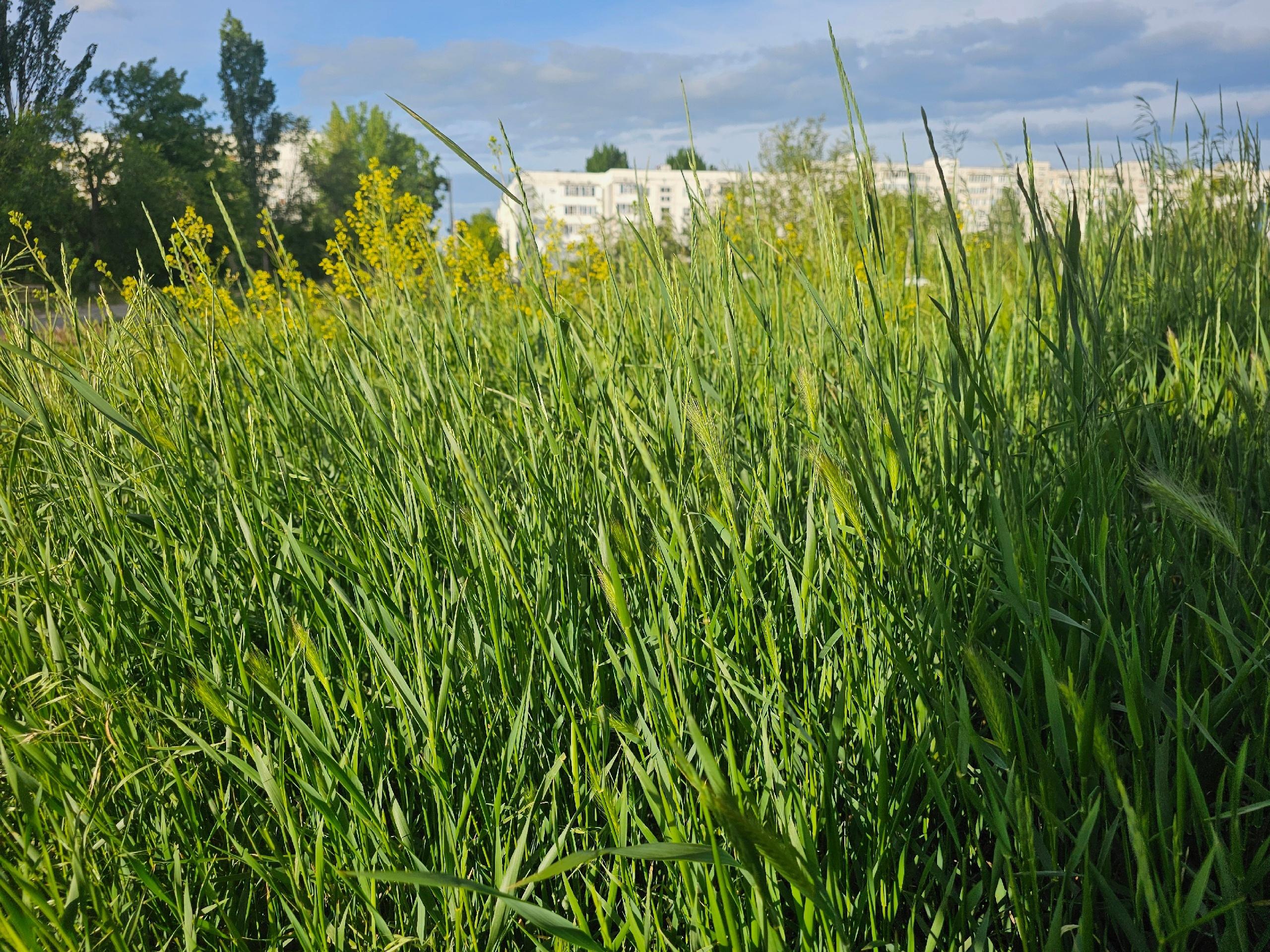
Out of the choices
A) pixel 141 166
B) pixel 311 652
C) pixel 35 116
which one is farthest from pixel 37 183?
pixel 311 652

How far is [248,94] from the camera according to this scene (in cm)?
3859

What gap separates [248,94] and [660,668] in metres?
45.1

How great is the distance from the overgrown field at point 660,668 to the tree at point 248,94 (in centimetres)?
3942

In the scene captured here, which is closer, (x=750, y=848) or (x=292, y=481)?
(x=750, y=848)

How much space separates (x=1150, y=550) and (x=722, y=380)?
81 cm

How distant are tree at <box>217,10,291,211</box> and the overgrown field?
129 feet

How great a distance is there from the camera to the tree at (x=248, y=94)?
37500 mm

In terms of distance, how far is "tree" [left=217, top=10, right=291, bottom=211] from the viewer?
37500 millimetres

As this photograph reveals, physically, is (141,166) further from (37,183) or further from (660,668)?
(660,668)

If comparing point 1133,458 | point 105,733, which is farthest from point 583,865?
point 1133,458

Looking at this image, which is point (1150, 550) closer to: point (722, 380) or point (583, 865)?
point (722, 380)

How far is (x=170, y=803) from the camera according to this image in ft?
3.48

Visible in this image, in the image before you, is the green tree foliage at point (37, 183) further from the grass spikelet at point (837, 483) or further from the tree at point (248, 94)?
the tree at point (248, 94)

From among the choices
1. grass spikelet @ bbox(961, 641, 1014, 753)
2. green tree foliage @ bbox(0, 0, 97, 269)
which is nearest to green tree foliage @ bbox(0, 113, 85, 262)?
green tree foliage @ bbox(0, 0, 97, 269)
